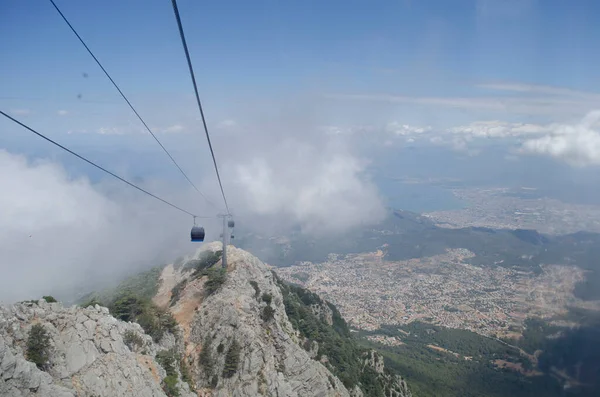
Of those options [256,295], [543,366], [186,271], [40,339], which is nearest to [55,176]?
[186,271]

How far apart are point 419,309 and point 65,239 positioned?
11779cm

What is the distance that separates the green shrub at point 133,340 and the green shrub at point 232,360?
7390 millimetres

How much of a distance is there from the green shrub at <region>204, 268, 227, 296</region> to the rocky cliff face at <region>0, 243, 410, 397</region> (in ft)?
0.31

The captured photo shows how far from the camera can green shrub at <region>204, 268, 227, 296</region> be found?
115ft

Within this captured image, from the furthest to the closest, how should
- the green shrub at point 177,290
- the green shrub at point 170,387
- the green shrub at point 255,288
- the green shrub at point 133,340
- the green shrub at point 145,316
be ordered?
the green shrub at point 177,290
the green shrub at point 255,288
the green shrub at point 145,316
the green shrub at point 133,340
the green shrub at point 170,387

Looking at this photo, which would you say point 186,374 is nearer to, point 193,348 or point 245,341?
point 193,348

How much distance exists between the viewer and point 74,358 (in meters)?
18.0

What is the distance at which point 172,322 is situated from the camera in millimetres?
30625

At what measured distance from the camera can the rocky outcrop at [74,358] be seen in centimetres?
1422

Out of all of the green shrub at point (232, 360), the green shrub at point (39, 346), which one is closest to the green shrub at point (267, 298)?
the green shrub at point (232, 360)

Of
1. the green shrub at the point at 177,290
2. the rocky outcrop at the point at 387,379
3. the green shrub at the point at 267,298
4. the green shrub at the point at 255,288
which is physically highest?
the green shrub at the point at 255,288

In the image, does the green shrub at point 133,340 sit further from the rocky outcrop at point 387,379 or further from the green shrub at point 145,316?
the rocky outcrop at point 387,379

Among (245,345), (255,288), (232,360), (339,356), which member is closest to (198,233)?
(255,288)

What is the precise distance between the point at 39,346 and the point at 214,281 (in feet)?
63.3
